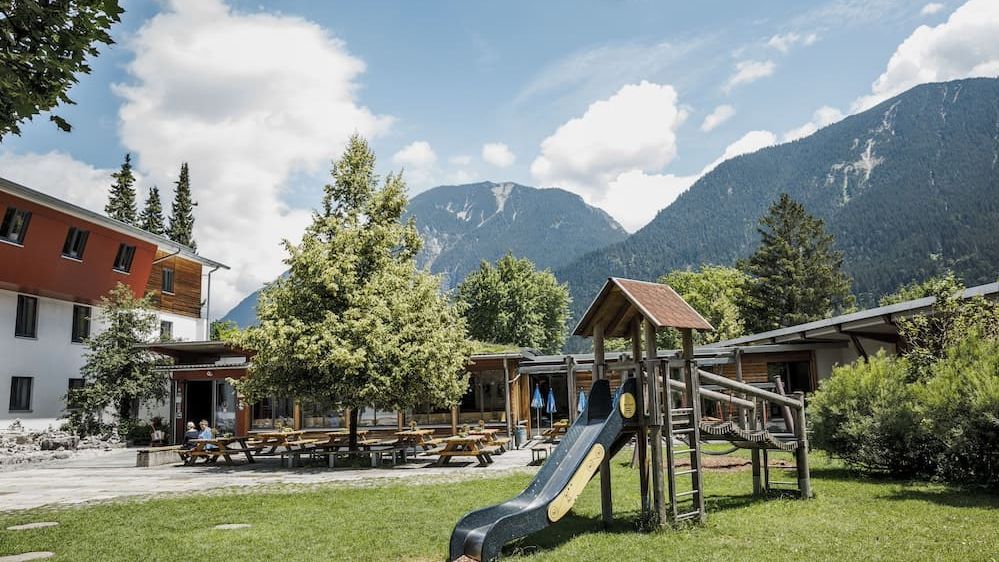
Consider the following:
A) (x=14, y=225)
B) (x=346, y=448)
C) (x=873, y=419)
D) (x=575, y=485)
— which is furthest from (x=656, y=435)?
(x=14, y=225)

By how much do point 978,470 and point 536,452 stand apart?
1058 cm

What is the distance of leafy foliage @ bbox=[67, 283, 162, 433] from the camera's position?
2702 cm

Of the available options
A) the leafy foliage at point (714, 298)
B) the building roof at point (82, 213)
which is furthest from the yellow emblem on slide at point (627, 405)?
the leafy foliage at point (714, 298)

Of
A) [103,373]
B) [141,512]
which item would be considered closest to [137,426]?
[103,373]

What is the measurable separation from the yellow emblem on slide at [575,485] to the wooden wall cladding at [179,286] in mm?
31125

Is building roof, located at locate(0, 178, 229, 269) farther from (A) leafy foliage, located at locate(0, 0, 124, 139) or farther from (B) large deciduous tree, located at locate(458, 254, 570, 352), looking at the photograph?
(B) large deciduous tree, located at locate(458, 254, 570, 352)

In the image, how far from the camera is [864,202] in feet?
557

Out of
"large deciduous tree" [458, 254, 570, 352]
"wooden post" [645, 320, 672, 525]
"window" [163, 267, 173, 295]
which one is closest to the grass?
"wooden post" [645, 320, 672, 525]

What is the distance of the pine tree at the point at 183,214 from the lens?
53.6 m

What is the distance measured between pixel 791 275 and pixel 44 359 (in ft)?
147

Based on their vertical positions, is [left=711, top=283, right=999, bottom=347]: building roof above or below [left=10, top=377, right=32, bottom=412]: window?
above

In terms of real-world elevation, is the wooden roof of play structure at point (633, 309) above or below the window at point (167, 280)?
below

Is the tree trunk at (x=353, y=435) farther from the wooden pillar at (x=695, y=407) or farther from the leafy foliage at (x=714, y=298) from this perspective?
the leafy foliage at (x=714, y=298)

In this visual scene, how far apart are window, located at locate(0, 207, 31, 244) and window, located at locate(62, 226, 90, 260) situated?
1.92 metres
